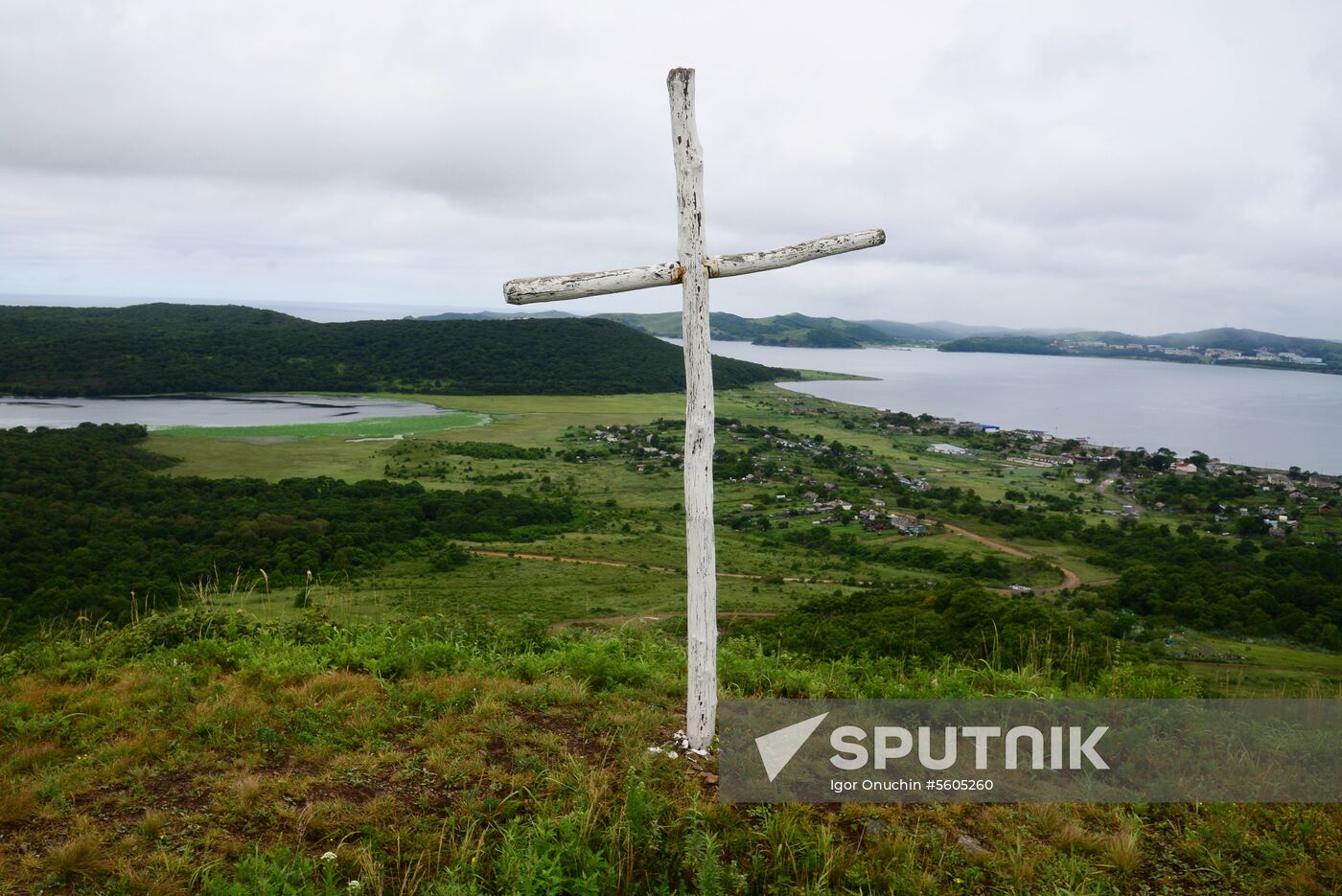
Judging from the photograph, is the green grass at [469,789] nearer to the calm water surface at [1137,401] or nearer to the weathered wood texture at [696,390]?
the weathered wood texture at [696,390]

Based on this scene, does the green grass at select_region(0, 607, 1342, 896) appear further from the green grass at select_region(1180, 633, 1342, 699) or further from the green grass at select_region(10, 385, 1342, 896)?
the green grass at select_region(1180, 633, 1342, 699)

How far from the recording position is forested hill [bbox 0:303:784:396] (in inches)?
3103

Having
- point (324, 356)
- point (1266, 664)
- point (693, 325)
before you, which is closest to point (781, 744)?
point (693, 325)

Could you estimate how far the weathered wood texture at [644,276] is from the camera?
15.5ft

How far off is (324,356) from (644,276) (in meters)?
101

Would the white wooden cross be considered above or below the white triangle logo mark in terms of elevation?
above

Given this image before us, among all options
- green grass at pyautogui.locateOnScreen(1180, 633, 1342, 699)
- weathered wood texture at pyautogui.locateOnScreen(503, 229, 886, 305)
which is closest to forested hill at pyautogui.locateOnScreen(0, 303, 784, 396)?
green grass at pyautogui.locateOnScreen(1180, 633, 1342, 699)

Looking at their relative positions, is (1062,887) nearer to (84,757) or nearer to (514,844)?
(514,844)

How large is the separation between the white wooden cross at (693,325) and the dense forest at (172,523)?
17608mm

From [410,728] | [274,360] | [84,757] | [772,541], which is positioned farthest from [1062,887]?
[274,360]

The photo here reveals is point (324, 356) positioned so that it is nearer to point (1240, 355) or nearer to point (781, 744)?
point (781, 744)

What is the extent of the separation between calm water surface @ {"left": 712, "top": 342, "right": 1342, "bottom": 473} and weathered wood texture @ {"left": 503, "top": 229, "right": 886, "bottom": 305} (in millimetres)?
70464

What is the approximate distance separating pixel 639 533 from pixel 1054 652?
26.8 meters

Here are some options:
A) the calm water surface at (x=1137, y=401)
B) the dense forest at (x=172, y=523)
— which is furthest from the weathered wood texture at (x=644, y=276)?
the calm water surface at (x=1137, y=401)
